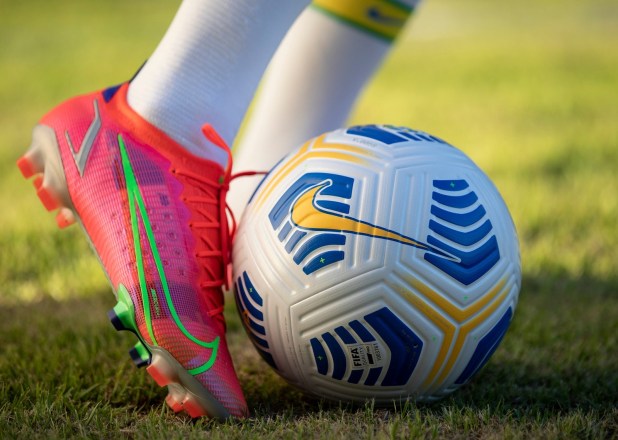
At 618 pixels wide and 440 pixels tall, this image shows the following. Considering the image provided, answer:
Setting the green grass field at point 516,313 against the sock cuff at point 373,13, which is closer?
the green grass field at point 516,313

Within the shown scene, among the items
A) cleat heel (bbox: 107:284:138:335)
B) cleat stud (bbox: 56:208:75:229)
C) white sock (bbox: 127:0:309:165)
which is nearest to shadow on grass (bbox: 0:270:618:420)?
cleat heel (bbox: 107:284:138:335)

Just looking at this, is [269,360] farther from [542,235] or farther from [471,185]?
[542,235]

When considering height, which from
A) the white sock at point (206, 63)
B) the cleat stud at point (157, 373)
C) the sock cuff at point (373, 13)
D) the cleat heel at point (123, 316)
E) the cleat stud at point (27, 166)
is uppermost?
the sock cuff at point (373, 13)

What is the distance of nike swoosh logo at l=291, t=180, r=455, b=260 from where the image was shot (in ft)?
5.55

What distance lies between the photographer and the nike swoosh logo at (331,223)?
169cm

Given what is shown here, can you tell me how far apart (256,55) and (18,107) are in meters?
4.57

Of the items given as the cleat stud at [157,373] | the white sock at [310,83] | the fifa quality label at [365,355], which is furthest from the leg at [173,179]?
the white sock at [310,83]

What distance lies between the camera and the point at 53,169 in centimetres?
198

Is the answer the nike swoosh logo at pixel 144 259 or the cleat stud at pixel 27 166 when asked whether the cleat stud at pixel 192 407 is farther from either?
the cleat stud at pixel 27 166

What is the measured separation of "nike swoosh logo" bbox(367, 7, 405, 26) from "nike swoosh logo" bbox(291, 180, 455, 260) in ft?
2.83

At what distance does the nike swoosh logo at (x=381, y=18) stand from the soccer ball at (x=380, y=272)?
2.34 ft

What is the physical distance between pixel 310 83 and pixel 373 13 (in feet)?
0.96

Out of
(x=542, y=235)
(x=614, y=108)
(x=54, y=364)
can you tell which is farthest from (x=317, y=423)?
(x=614, y=108)

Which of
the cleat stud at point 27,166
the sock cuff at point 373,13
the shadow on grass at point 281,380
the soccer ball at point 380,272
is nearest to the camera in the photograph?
the soccer ball at point 380,272
